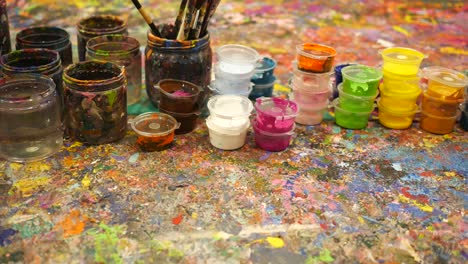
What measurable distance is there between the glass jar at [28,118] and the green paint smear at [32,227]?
0.98 feet

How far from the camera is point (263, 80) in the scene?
1.97 m

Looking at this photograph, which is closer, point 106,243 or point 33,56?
point 106,243

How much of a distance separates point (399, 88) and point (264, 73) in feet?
1.63

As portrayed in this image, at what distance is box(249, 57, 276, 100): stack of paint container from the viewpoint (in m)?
1.95

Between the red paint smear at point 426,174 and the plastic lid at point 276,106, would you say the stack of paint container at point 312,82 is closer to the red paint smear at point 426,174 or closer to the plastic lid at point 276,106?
the plastic lid at point 276,106

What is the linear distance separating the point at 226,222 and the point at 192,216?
0.09 meters

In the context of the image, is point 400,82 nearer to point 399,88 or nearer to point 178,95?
point 399,88

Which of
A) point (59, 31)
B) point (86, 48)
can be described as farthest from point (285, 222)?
point (59, 31)

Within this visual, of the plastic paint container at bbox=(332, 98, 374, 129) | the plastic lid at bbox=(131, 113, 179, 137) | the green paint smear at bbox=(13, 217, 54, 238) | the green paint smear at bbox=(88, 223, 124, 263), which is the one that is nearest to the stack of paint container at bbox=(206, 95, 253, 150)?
the plastic lid at bbox=(131, 113, 179, 137)

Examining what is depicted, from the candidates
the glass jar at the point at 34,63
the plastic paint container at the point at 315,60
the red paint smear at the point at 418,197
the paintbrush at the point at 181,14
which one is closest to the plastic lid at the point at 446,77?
the plastic paint container at the point at 315,60

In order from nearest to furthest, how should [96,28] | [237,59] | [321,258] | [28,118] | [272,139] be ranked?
[321,258] < [28,118] < [272,139] < [237,59] < [96,28]

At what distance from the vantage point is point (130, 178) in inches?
59.4

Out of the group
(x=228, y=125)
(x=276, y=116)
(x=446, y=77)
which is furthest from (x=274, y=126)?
(x=446, y=77)

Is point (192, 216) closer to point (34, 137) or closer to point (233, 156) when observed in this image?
point (233, 156)
